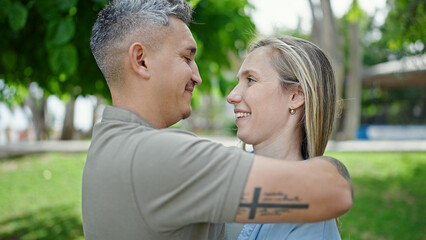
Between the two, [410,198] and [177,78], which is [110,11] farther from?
[410,198]

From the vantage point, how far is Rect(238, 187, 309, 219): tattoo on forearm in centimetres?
138

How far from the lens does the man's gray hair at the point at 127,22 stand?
171cm

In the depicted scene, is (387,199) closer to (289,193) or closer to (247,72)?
(247,72)

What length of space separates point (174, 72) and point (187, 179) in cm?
54

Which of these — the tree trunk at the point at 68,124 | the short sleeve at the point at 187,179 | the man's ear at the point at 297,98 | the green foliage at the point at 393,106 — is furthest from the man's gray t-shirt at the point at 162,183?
the green foliage at the point at 393,106

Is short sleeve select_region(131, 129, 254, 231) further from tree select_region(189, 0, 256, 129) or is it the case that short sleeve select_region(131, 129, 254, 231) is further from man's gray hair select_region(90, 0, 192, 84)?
tree select_region(189, 0, 256, 129)

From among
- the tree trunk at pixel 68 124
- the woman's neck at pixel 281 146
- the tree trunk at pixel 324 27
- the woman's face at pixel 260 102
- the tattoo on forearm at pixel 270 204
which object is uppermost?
the woman's face at pixel 260 102

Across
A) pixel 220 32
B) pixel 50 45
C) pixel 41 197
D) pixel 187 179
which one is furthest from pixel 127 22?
pixel 41 197

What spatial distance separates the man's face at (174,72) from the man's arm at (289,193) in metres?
0.52

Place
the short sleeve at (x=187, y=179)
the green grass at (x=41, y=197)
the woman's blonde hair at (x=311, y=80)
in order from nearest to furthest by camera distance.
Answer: the short sleeve at (x=187, y=179) → the woman's blonde hair at (x=311, y=80) → the green grass at (x=41, y=197)

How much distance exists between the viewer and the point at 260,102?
6.50ft

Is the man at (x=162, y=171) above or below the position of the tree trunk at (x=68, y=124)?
above

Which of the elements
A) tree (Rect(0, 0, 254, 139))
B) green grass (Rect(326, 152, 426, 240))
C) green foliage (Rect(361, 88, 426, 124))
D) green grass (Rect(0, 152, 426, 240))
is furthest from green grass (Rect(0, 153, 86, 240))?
green foliage (Rect(361, 88, 426, 124))

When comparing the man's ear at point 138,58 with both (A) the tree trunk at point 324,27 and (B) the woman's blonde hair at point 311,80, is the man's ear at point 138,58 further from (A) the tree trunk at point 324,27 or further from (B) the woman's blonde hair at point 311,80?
(A) the tree trunk at point 324,27
